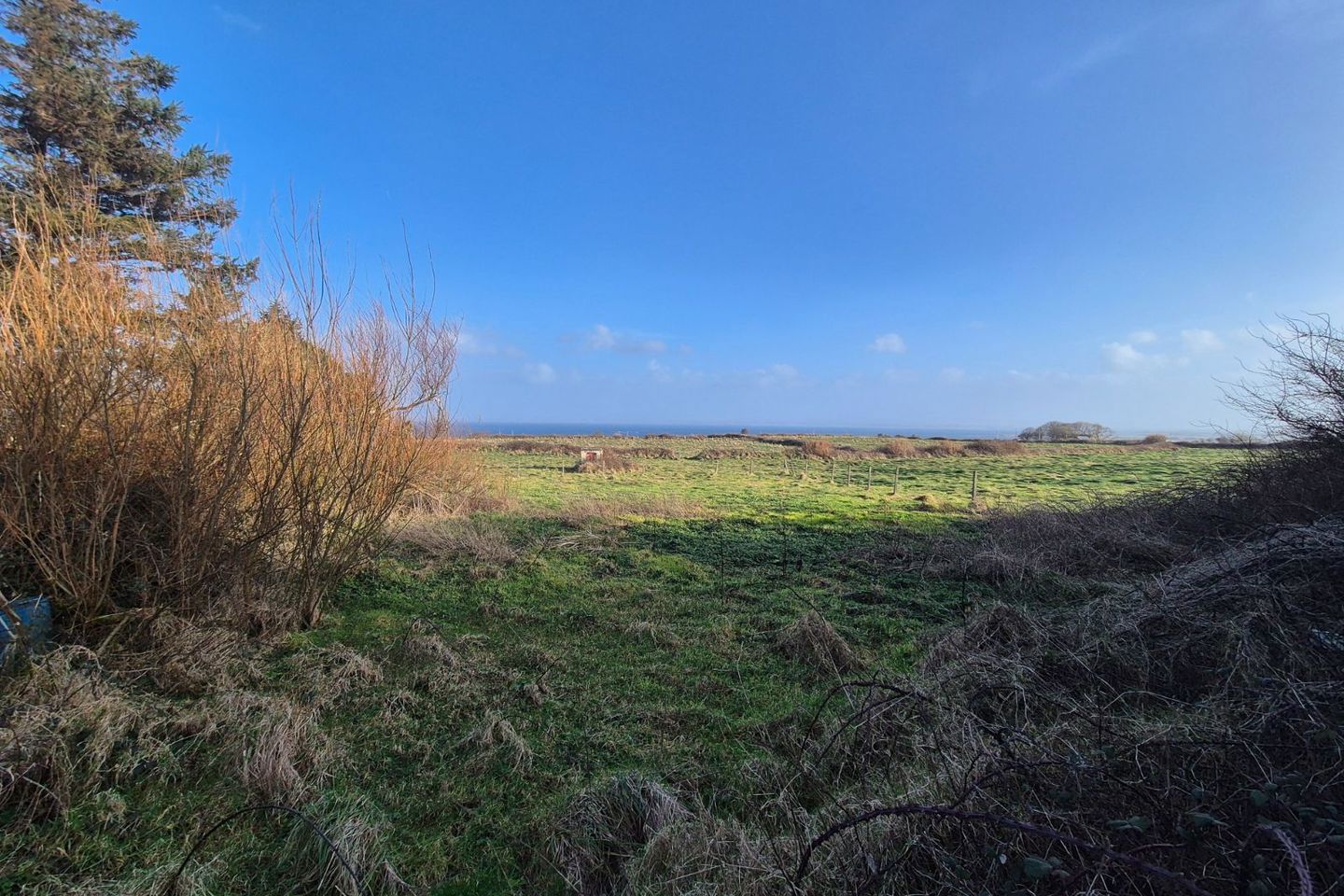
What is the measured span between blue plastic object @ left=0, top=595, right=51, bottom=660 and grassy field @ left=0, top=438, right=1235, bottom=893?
0.97 metres

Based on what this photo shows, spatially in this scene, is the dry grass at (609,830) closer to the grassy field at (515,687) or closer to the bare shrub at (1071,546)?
the grassy field at (515,687)

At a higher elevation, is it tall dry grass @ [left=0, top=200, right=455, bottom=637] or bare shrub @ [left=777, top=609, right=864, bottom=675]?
tall dry grass @ [left=0, top=200, right=455, bottom=637]

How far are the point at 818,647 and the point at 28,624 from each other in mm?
5732

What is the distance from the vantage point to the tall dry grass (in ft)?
11.7

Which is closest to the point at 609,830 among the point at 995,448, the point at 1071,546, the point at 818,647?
the point at 818,647

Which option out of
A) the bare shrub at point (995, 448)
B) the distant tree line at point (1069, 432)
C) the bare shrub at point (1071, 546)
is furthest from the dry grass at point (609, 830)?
the distant tree line at point (1069, 432)

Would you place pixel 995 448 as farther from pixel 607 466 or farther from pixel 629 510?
pixel 629 510

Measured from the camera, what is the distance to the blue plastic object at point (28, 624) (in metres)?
3.34

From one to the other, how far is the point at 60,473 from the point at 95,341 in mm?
926

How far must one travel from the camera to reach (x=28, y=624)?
11.6 ft

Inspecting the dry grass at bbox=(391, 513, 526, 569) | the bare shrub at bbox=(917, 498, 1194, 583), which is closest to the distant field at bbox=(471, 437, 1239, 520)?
the bare shrub at bbox=(917, 498, 1194, 583)

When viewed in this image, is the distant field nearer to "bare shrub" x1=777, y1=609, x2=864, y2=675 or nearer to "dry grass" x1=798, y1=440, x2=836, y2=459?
"dry grass" x1=798, y1=440, x2=836, y2=459

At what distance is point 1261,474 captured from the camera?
7570mm

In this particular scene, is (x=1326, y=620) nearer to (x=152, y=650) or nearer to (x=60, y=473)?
(x=152, y=650)
